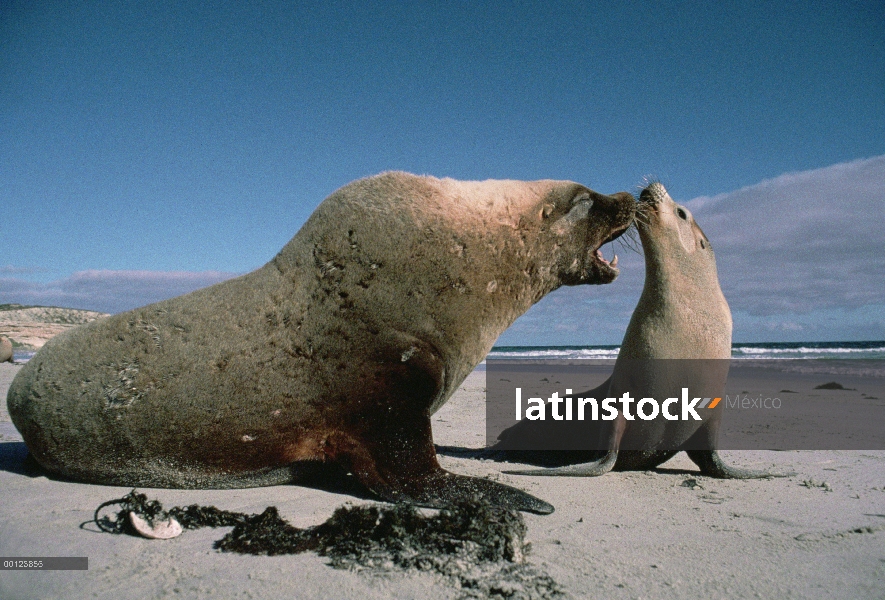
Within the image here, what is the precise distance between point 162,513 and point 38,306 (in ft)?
155

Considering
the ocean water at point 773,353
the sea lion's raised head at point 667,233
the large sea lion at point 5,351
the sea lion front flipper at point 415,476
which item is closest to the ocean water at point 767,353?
the ocean water at point 773,353

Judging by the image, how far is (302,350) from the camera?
3.65 meters

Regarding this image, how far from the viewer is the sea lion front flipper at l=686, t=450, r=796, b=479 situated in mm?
4379

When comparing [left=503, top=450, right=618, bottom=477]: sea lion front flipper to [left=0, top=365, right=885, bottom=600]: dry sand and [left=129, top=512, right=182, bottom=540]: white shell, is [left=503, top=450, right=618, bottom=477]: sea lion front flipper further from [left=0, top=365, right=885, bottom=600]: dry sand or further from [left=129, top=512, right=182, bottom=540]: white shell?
[left=129, top=512, right=182, bottom=540]: white shell

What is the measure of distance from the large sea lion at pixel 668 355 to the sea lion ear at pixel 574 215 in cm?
44

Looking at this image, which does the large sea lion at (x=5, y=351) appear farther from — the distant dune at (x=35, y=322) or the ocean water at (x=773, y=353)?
the ocean water at (x=773, y=353)

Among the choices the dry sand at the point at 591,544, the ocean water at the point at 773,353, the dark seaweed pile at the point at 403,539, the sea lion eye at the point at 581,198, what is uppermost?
the sea lion eye at the point at 581,198

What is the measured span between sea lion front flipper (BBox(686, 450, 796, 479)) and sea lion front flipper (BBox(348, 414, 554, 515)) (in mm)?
1814

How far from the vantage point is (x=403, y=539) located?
2.58 m

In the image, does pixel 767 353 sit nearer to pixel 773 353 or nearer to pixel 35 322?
pixel 773 353

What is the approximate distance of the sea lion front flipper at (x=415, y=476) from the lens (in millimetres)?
3191

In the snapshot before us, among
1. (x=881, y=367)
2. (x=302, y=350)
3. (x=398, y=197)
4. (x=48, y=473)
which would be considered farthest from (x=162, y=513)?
(x=881, y=367)

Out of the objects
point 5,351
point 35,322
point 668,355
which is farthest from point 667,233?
point 35,322

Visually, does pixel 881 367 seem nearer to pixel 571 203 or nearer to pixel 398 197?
pixel 571 203
